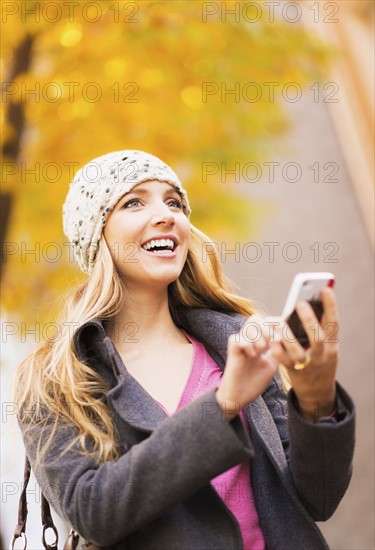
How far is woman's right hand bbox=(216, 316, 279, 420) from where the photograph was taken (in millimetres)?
1662

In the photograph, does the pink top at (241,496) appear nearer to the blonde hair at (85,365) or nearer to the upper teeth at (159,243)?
the blonde hair at (85,365)

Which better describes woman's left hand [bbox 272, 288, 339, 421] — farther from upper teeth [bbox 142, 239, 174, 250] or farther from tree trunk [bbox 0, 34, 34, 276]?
tree trunk [bbox 0, 34, 34, 276]

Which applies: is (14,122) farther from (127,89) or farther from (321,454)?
(321,454)

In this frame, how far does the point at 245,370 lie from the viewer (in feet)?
5.53

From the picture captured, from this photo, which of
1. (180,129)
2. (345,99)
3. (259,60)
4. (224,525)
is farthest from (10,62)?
→ (345,99)

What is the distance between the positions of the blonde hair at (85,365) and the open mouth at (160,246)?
126 mm

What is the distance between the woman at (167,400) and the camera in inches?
66.7

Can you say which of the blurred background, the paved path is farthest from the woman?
the paved path

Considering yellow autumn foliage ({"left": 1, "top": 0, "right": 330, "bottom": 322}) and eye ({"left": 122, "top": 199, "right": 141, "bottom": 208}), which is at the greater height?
yellow autumn foliage ({"left": 1, "top": 0, "right": 330, "bottom": 322})

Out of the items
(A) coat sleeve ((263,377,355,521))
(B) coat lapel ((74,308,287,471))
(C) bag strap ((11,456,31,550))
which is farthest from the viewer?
(C) bag strap ((11,456,31,550))

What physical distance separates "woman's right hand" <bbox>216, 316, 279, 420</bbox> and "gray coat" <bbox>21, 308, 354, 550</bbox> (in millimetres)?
37

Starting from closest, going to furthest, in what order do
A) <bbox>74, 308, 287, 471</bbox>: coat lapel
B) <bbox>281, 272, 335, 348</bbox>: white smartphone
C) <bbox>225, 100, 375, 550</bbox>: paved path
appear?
<bbox>281, 272, 335, 348</bbox>: white smartphone < <bbox>74, 308, 287, 471</bbox>: coat lapel < <bbox>225, 100, 375, 550</bbox>: paved path

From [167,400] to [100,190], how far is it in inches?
27.0

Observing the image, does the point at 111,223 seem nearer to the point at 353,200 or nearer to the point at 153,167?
the point at 153,167
